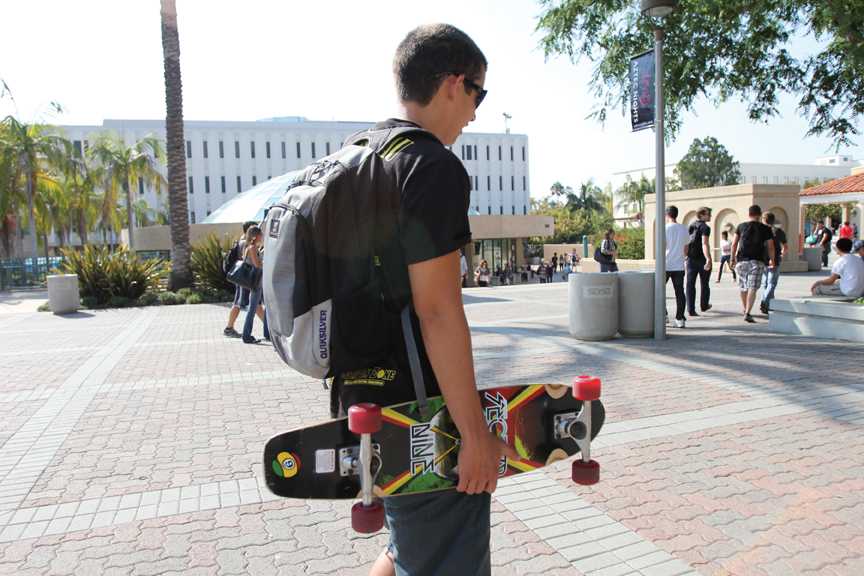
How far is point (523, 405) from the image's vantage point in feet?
6.05

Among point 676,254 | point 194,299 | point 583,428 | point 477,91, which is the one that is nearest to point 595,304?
point 676,254

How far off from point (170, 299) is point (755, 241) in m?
14.2

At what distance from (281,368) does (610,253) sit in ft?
28.1

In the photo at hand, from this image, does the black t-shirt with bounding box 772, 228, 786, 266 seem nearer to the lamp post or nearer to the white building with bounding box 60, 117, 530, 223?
the lamp post

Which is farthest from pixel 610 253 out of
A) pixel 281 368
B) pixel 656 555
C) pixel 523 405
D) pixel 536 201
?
pixel 536 201

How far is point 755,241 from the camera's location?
10008 millimetres

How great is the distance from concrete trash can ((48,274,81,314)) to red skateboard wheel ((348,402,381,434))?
1651 cm

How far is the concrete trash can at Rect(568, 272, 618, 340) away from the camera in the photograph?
876 centimetres

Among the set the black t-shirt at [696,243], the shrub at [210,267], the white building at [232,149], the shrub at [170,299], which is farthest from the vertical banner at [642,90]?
the white building at [232,149]

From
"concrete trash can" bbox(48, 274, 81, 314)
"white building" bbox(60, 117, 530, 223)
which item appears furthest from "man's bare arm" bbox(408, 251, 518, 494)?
"white building" bbox(60, 117, 530, 223)

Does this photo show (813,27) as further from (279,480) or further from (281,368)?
(279,480)

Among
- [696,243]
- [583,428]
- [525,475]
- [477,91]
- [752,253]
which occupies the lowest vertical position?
[525,475]

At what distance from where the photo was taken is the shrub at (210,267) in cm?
1794

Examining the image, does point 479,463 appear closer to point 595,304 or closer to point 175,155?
point 595,304
